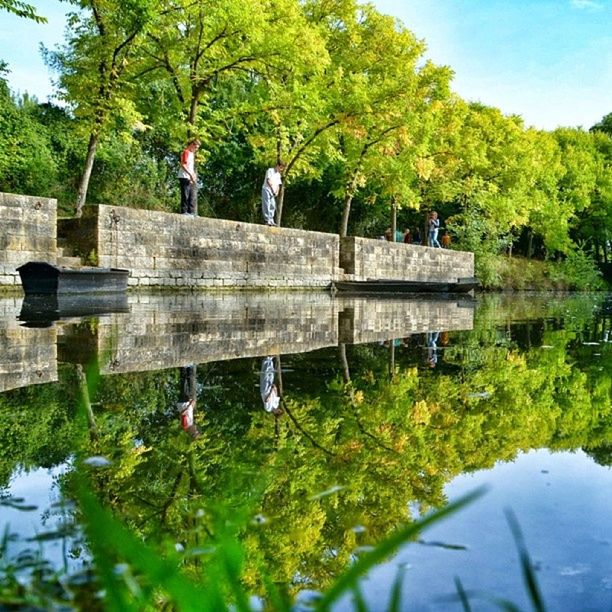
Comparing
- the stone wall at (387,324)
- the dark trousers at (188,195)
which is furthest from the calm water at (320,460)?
the dark trousers at (188,195)

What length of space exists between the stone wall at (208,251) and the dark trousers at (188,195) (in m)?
1.10

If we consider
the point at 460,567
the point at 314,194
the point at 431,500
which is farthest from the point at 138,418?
the point at 314,194

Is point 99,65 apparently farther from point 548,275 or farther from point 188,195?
point 548,275

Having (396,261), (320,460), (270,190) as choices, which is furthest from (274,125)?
(320,460)

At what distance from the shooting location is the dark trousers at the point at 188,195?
55.7 ft

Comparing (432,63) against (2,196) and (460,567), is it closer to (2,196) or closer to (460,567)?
(2,196)

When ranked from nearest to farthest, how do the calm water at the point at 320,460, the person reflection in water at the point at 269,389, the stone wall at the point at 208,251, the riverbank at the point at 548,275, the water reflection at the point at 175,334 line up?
the calm water at the point at 320,460
the person reflection in water at the point at 269,389
the water reflection at the point at 175,334
the stone wall at the point at 208,251
the riverbank at the point at 548,275

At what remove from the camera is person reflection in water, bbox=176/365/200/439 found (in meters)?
2.81

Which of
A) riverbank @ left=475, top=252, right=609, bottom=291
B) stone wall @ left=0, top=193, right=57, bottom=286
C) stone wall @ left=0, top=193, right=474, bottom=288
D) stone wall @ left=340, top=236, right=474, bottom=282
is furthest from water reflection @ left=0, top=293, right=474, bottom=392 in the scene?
riverbank @ left=475, top=252, right=609, bottom=291

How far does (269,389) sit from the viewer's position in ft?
12.4

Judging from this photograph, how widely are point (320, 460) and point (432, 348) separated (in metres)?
3.83

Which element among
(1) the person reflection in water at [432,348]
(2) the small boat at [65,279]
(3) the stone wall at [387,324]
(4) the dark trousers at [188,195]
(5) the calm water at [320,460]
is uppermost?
(4) the dark trousers at [188,195]

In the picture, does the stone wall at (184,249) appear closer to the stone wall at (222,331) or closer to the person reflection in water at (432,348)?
the stone wall at (222,331)

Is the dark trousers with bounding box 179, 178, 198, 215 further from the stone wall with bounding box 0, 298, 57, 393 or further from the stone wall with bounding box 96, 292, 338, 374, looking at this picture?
the stone wall with bounding box 0, 298, 57, 393
